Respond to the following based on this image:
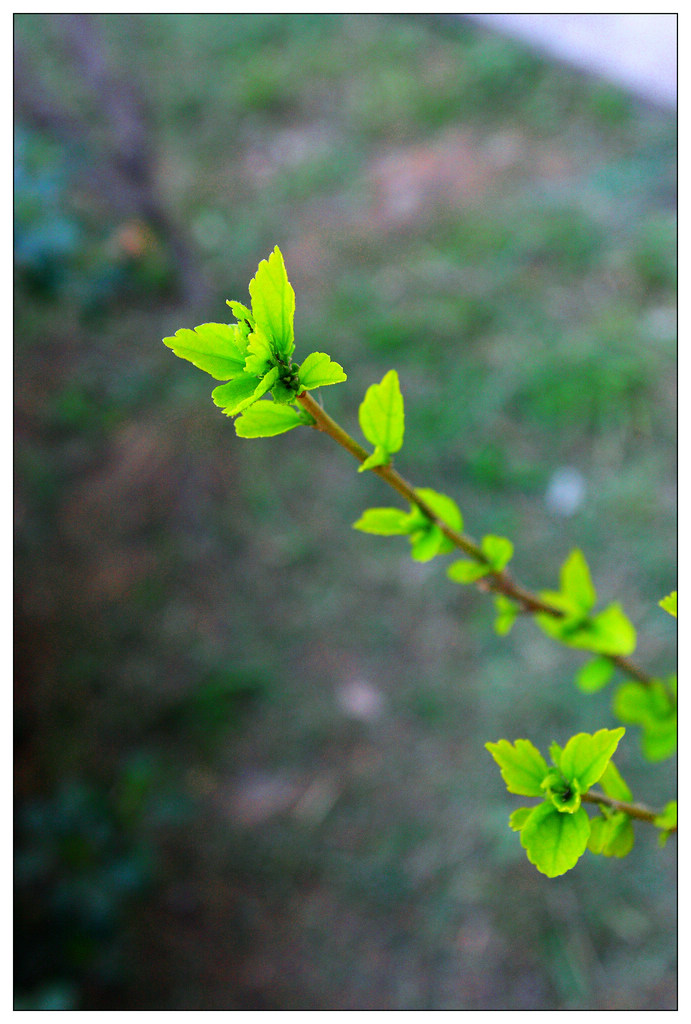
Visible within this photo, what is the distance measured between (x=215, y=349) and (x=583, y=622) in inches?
17.1

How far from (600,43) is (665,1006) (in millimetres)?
2916

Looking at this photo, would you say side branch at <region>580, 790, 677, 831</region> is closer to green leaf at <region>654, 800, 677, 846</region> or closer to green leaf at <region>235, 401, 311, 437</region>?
green leaf at <region>654, 800, 677, 846</region>

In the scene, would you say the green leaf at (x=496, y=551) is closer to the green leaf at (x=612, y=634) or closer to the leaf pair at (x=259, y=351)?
the green leaf at (x=612, y=634)

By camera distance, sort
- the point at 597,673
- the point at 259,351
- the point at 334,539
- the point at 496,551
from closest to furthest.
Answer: the point at 259,351
the point at 496,551
the point at 597,673
the point at 334,539

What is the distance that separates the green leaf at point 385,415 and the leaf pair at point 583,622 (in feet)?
0.84

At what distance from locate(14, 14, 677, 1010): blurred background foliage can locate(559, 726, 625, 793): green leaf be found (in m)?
1.03

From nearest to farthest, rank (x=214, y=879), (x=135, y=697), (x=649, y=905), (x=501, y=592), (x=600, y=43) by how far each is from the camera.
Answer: (x=501, y=592)
(x=649, y=905)
(x=214, y=879)
(x=135, y=697)
(x=600, y=43)

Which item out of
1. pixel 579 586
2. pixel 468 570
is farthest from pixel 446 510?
pixel 579 586

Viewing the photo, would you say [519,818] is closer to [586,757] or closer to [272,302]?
[586,757]

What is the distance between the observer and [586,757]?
0.40 m

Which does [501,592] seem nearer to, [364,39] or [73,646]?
[73,646]

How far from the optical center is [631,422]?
1.95 m

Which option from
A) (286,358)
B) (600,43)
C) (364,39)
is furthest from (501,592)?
(364,39)

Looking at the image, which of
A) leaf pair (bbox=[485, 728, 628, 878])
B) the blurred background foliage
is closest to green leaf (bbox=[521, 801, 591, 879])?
leaf pair (bbox=[485, 728, 628, 878])
